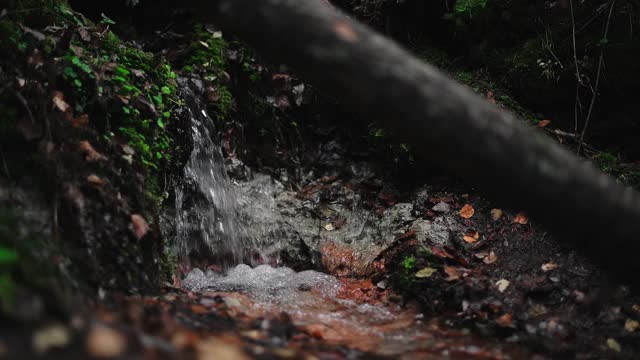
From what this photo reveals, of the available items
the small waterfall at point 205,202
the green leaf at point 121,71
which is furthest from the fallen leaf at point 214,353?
Answer: the small waterfall at point 205,202

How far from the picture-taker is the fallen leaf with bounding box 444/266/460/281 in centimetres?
367

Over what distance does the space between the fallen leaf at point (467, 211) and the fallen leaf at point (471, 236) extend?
23 centimetres

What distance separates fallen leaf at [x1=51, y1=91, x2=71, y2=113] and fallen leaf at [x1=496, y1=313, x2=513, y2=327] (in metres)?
3.46

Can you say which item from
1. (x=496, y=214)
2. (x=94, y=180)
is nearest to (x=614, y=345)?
(x=496, y=214)

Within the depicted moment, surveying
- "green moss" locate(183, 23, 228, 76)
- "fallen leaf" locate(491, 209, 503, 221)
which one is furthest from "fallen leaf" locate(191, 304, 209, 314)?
"green moss" locate(183, 23, 228, 76)

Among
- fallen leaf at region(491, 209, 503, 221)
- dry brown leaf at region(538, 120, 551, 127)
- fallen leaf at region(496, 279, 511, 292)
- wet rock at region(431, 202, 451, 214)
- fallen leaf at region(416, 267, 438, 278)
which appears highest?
dry brown leaf at region(538, 120, 551, 127)

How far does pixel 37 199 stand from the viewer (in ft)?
8.32

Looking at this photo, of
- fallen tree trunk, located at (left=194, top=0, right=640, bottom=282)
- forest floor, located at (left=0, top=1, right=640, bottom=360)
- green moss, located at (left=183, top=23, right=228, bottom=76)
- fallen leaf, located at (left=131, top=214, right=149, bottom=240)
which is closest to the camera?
fallen tree trunk, located at (left=194, top=0, right=640, bottom=282)

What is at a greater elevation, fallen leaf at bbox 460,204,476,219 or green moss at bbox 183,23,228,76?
green moss at bbox 183,23,228,76

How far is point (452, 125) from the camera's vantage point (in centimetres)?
189

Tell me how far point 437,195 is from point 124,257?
347 centimetres

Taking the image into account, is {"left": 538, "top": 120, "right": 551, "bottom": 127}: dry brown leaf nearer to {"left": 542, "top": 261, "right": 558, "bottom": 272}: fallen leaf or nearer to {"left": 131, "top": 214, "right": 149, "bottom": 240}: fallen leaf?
{"left": 542, "top": 261, "right": 558, "bottom": 272}: fallen leaf

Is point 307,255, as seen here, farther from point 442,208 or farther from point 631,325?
point 631,325

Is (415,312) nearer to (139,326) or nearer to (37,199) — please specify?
(139,326)
